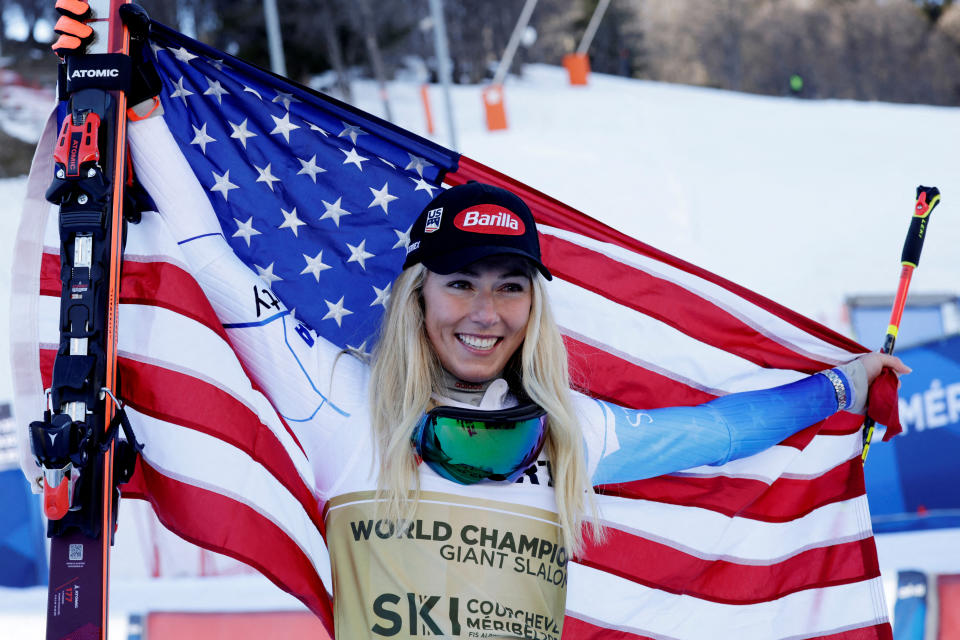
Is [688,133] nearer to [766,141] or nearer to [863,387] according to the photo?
[766,141]

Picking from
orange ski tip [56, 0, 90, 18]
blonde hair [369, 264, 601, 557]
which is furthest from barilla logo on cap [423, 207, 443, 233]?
orange ski tip [56, 0, 90, 18]

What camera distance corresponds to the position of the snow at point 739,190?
5.21 metres

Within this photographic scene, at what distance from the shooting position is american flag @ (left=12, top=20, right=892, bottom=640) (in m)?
2.92

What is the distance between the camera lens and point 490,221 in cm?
260

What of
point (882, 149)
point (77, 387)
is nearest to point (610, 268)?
point (77, 387)

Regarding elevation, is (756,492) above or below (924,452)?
below

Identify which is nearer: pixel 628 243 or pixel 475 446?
pixel 475 446

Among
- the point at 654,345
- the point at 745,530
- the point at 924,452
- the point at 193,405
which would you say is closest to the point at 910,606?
the point at 924,452

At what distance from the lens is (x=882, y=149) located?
16625 mm

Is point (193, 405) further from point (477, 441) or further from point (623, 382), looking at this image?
point (623, 382)

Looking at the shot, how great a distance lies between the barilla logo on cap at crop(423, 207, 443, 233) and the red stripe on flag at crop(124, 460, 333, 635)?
1.03 m

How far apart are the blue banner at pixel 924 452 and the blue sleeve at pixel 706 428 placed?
2634 mm

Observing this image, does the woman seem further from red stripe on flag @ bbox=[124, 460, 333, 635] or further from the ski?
the ski

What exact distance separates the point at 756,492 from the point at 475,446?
4.50 ft
